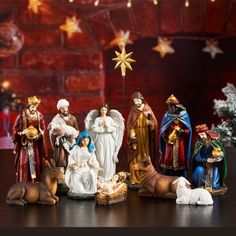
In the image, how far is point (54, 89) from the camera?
3.51 m

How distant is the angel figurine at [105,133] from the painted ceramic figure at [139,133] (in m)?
0.04

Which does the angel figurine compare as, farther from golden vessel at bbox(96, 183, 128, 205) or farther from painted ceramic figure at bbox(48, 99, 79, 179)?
golden vessel at bbox(96, 183, 128, 205)

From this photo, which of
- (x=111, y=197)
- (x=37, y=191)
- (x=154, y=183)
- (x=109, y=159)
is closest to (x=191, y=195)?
(x=154, y=183)

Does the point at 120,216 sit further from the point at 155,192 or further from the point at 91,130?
the point at 91,130

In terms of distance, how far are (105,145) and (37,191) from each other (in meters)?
0.34

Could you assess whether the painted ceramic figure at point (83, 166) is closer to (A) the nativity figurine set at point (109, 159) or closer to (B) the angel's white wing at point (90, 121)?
(A) the nativity figurine set at point (109, 159)

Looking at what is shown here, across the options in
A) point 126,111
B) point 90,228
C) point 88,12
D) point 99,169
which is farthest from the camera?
point 126,111

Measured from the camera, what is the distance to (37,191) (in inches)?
79.4

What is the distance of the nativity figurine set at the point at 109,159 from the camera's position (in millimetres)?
2043

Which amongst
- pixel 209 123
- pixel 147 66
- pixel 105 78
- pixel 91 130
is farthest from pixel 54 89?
pixel 91 130

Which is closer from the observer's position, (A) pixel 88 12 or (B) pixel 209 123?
(A) pixel 88 12

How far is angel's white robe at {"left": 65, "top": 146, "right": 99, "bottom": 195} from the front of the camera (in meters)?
2.09

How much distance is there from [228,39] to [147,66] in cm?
45

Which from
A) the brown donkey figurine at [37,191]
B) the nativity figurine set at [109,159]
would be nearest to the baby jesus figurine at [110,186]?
the nativity figurine set at [109,159]
